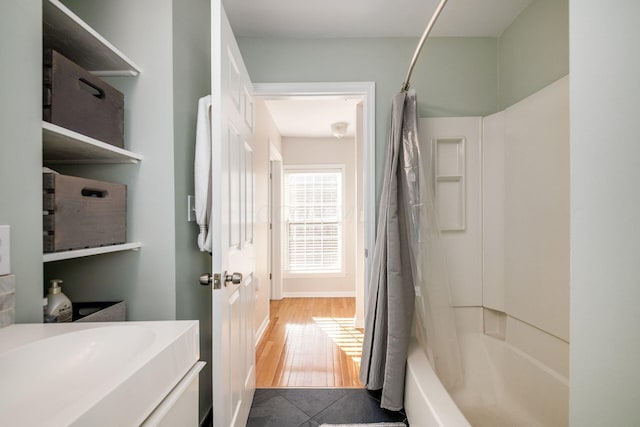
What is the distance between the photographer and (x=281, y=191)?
438 cm

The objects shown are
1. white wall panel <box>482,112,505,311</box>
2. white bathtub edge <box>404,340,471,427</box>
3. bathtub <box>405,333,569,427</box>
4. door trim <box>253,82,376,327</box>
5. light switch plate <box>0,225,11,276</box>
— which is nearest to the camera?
light switch plate <box>0,225,11,276</box>

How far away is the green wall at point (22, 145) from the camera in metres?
0.73

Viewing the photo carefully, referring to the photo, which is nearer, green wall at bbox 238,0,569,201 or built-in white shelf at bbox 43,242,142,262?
built-in white shelf at bbox 43,242,142,262

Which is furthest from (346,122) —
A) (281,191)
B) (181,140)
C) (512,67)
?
(181,140)

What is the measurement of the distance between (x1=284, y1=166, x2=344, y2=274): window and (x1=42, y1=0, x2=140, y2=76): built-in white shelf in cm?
327

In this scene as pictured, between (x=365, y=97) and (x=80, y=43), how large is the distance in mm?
1514

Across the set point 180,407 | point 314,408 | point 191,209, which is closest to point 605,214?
point 180,407

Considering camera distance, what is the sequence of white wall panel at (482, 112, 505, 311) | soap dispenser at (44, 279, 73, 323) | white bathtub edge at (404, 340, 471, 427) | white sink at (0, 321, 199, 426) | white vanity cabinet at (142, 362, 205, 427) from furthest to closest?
white wall panel at (482, 112, 505, 311), white bathtub edge at (404, 340, 471, 427), soap dispenser at (44, 279, 73, 323), white vanity cabinet at (142, 362, 205, 427), white sink at (0, 321, 199, 426)

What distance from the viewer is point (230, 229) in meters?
1.30

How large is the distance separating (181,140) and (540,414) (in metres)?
2.07

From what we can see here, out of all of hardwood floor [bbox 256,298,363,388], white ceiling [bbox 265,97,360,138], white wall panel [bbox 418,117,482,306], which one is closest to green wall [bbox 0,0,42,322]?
hardwood floor [bbox 256,298,363,388]

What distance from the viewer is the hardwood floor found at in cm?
211

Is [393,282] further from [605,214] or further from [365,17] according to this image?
[365,17]

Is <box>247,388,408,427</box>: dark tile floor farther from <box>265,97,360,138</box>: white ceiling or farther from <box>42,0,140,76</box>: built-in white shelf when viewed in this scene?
<box>265,97,360,138</box>: white ceiling
